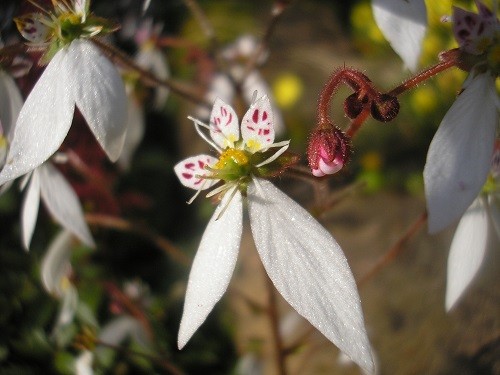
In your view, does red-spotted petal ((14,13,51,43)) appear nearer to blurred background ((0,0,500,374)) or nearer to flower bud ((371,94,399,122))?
blurred background ((0,0,500,374))

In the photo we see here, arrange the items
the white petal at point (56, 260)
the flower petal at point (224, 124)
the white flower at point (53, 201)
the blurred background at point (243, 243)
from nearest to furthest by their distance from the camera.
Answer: the flower petal at point (224, 124), the white flower at point (53, 201), the white petal at point (56, 260), the blurred background at point (243, 243)

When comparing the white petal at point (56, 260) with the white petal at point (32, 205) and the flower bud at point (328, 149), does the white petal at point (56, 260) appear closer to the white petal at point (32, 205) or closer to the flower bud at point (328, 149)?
the white petal at point (32, 205)

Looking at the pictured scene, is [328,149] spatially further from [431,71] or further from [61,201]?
[61,201]

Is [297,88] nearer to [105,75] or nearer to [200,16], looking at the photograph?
[200,16]

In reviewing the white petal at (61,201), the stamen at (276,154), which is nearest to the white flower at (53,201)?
the white petal at (61,201)

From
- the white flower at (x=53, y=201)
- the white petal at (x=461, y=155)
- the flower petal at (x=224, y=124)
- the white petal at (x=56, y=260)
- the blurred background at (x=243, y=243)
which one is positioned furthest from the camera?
the blurred background at (x=243, y=243)

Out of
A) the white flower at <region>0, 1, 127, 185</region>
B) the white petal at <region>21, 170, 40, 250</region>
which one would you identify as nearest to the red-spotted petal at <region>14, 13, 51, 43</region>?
the white flower at <region>0, 1, 127, 185</region>

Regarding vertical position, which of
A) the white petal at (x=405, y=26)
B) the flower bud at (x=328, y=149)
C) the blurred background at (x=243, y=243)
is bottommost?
the blurred background at (x=243, y=243)
